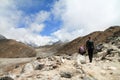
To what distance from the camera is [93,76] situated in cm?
1877

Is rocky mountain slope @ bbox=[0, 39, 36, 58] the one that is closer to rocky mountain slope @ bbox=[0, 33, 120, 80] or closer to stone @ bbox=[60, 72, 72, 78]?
rocky mountain slope @ bbox=[0, 33, 120, 80]

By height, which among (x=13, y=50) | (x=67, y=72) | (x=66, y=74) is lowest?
(x=66, y=74)

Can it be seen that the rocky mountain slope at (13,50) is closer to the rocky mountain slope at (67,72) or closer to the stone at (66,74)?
the rocky mountain slope at (67,72)

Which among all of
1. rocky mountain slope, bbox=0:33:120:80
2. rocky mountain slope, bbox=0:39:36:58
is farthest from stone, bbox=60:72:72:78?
rocky mountain slope, bbox=0:39:36:58

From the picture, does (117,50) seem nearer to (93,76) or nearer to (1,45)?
(93,76)

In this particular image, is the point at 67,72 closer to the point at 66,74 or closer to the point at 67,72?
the point at 67,72

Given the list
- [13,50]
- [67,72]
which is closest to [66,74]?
[67,72]

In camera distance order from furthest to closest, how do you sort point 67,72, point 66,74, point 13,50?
point 13,50, point 67,72, point 66,74

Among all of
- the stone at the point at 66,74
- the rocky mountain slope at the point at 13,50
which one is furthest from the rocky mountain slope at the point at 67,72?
the rocky mountain slope at the point at 13,50

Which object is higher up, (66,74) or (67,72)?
(67,72)

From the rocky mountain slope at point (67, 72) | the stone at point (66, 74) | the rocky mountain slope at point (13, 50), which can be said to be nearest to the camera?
the rocky mountain slope at point (67, 72)

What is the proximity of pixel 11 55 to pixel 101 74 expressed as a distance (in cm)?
7345

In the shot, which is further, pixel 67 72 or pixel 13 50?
pixel 13 50

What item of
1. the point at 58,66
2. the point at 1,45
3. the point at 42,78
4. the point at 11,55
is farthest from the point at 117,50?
the point at 1,45
